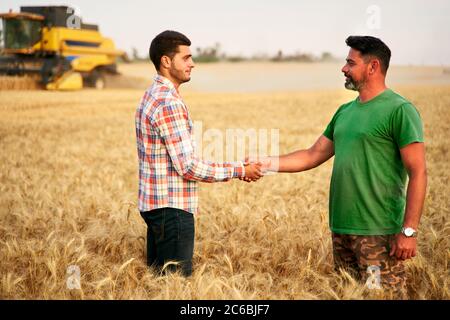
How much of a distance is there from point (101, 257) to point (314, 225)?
7.46 ft

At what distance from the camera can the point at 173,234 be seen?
387cm

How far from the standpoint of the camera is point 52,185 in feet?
26.6

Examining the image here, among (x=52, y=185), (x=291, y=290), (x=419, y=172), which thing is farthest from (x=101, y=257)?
(x=52, y=185)

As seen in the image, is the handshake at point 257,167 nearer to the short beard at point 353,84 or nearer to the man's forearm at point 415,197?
the short beard at point 353,84

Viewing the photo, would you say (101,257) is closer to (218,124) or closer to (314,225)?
(314,225)

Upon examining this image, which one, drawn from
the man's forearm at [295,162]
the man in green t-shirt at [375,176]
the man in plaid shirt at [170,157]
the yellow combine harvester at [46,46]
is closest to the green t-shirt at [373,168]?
the man in green t-shirt at [375,176]

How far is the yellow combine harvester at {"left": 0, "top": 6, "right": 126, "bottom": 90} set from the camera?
28.5 metres

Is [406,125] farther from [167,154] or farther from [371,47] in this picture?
[167,154]

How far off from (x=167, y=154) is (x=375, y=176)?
142cm

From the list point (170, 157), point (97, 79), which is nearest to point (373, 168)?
point (170, 157)

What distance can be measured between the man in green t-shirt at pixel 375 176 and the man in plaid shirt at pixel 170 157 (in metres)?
0.97

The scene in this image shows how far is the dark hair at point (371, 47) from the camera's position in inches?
143

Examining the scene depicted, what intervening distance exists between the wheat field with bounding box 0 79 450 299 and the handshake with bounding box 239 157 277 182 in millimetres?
708

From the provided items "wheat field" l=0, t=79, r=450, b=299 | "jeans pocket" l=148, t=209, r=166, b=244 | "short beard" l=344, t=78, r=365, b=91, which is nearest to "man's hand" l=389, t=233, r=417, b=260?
"wheat field" l=0, t=79, r=450, b=299
